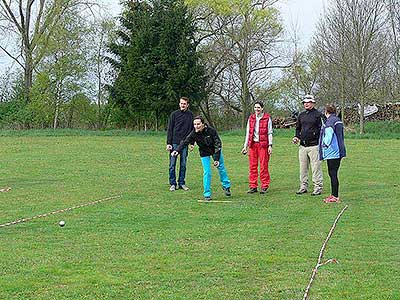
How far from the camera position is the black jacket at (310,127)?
13.0 meters

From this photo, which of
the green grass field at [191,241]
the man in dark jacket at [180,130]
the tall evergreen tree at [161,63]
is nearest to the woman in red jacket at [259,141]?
the green grass field at [191,241]

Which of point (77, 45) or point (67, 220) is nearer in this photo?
point (67, 220)

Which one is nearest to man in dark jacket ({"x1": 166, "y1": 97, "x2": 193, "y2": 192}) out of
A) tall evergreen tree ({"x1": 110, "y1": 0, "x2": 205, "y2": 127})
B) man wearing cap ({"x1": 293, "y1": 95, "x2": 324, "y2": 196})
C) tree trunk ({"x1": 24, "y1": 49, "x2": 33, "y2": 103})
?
man wearing cap ({"x1": 293, "y1": 95, "x2": 324, "y2": 196})

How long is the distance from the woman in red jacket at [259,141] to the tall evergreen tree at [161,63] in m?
27.2

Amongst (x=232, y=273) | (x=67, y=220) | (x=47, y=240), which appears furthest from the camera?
(x=67, y=220)

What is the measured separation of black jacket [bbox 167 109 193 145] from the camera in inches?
551

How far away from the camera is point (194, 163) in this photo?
20.8 meters

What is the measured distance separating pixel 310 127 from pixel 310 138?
0.69 feet

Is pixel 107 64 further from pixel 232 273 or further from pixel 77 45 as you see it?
pixel 232 273

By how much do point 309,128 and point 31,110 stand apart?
36.6m

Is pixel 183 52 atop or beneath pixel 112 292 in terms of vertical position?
atop

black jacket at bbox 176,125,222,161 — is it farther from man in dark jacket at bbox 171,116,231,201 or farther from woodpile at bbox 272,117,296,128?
woodpile at bbox 272,117,296,128

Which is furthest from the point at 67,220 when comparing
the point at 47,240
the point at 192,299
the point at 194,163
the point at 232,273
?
the point at 194,163

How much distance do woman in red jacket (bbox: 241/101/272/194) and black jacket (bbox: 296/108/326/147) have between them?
64cm
